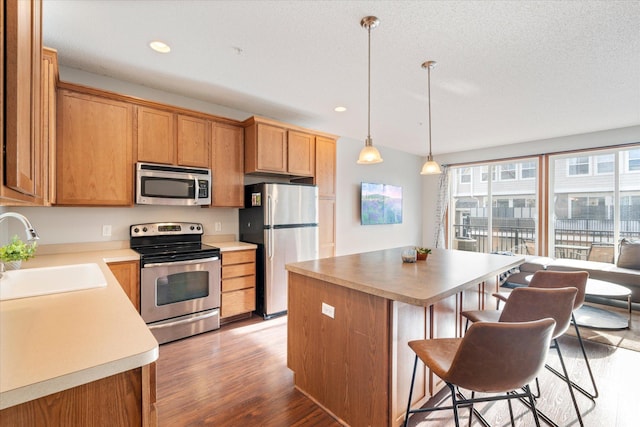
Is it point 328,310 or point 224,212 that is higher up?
point 224,212

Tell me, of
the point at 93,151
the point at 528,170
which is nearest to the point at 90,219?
the point at 93,151

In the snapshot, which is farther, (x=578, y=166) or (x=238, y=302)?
(x=578, y=166)

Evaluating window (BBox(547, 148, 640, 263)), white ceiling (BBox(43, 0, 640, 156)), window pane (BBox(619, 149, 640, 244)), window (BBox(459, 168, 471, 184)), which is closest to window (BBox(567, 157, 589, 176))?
window (BBox(547, 148, 640, 263))

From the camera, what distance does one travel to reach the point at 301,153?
394 centimetres

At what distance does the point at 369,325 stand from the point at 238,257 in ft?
6.93

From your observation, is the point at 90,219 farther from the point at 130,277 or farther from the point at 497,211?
the point at 497,211

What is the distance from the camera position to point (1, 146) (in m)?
0.61

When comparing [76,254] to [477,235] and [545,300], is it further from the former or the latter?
[477,235]

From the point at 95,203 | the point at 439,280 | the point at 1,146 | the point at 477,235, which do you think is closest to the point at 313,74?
the point at 439,280

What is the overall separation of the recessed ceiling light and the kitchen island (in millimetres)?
2008

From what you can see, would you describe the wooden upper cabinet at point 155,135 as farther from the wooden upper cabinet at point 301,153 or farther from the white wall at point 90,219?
the wooden upper cabinet at point 301,153

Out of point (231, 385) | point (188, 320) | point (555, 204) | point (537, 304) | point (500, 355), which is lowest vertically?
point (231, 385)

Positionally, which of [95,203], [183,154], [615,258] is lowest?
[615,258]

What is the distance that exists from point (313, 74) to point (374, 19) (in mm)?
918
